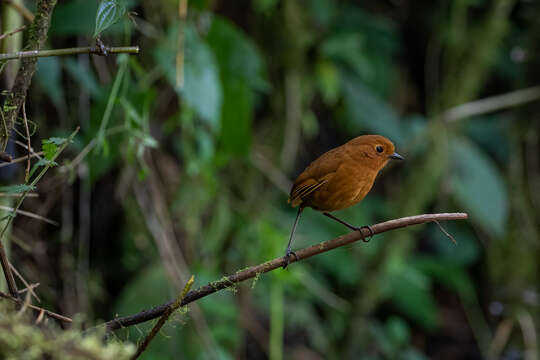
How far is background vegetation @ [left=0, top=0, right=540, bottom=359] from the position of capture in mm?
2705

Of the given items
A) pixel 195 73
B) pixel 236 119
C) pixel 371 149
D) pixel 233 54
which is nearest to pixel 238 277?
pixel 371 149

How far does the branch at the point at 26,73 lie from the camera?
3.58 feet

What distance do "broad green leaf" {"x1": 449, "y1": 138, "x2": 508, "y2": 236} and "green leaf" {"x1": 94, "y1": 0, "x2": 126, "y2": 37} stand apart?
3138 millimetres

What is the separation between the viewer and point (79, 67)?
282 cm

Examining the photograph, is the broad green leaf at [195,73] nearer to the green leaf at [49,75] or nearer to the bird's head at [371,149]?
the green leaf at [49,75]

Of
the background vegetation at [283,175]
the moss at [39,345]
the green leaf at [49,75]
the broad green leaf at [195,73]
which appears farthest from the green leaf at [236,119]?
the moss at [39,345]

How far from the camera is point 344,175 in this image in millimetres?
1726

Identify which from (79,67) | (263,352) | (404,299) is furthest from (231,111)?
(404,299)

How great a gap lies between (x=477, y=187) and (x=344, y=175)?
2523mm

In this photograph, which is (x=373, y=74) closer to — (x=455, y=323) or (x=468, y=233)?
(x=468, y=233)

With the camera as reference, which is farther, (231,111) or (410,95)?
(410,95)

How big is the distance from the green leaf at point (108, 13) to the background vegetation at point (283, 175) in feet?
2.14

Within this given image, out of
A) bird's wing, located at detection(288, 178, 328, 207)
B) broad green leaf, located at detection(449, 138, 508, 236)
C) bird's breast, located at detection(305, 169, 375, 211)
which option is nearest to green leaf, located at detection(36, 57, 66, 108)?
bird's wing, located at detection(288, 178, 328, 207)

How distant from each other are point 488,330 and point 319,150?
1900 millimetres
